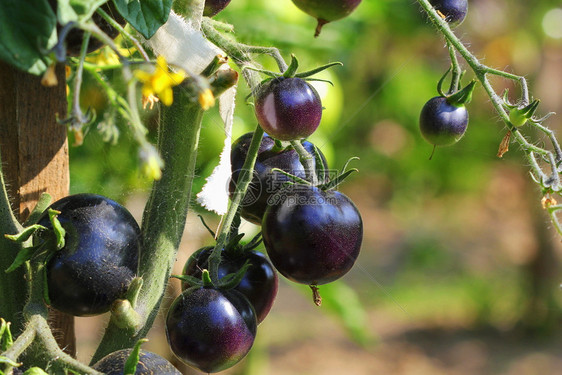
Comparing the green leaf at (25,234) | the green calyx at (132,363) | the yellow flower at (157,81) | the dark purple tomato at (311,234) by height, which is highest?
the yellow flower at (157,81)

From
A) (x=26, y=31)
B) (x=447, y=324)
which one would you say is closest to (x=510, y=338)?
(x=447, y=324)

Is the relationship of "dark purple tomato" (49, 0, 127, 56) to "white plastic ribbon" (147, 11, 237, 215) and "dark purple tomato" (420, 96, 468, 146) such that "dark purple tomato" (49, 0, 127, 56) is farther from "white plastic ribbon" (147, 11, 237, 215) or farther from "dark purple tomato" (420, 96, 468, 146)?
"dark purple tomato" (420, 96, 468, 146)

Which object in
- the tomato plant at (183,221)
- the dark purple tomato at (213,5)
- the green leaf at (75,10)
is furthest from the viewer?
the dark purple tomato at (213,5)

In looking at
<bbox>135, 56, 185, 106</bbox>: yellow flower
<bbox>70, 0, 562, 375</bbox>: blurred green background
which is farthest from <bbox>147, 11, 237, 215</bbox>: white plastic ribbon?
<bbox>70, 0, 562, 375</bbox>: blurred green background

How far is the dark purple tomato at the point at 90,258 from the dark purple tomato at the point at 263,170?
0.44 ft

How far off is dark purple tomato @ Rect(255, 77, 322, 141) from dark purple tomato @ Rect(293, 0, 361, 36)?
0.07m

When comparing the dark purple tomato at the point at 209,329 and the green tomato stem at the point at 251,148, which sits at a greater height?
the green tomato stem at the point at 251,148

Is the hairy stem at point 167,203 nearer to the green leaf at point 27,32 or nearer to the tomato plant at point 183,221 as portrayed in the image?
the tomato plant at point 183,221

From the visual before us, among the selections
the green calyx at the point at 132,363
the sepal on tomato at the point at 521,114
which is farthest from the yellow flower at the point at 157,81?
the sepal on tomato at the point at 521,114

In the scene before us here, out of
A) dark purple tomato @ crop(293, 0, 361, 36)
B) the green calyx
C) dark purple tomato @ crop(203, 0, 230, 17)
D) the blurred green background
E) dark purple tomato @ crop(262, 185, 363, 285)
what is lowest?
the blurred green background

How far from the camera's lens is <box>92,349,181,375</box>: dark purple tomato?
1.47 ft

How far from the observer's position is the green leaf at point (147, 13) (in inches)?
17.7

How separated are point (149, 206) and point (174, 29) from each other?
152 millimetres

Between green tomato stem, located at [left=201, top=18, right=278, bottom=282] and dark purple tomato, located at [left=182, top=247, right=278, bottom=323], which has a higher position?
green tomato stem, located at [left=201, top=18, right=278, bottom=282]
